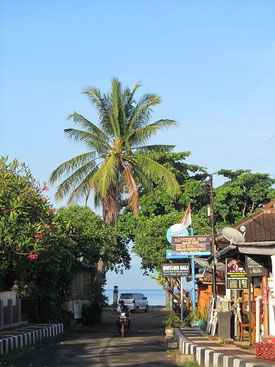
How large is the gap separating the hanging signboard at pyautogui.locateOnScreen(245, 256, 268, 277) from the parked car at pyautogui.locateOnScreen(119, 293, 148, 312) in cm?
3425

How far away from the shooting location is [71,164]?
34.0 metres

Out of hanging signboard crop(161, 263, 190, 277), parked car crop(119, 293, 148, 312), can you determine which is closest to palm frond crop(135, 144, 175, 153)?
hanging signboard crop(161, 263, 190, 277)

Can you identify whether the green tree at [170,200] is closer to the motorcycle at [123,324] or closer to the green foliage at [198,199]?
the green foliage at [198,199]

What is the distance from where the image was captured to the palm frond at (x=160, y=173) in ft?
109

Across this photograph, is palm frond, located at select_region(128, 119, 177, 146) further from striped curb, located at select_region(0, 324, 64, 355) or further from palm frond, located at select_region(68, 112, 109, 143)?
striped curb, located at select_region(0, 324, 64, 355)

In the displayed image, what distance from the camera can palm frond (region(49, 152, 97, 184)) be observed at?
111 feet

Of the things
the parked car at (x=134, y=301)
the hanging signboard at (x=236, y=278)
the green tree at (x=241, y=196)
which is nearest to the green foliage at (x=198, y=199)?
the green tree at (x=241, y=196)

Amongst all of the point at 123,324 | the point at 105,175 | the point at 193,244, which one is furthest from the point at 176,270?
the point at 105,175

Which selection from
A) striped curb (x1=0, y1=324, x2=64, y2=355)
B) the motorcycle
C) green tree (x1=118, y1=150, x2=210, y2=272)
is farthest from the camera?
green tree (x1=118, y1=150, x2=210, y2=272)

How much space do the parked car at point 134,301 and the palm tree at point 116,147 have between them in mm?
16183

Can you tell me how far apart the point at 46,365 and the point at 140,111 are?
22.2 m

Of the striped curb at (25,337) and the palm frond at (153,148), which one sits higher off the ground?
the palm frond at (153,148)

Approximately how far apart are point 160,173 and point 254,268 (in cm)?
1857

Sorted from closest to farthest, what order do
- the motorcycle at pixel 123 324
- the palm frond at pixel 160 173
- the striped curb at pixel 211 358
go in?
the striped curb at pixel 211 358, the motorcycle at pixel 123 324, the palm frond at pixel 160 173
